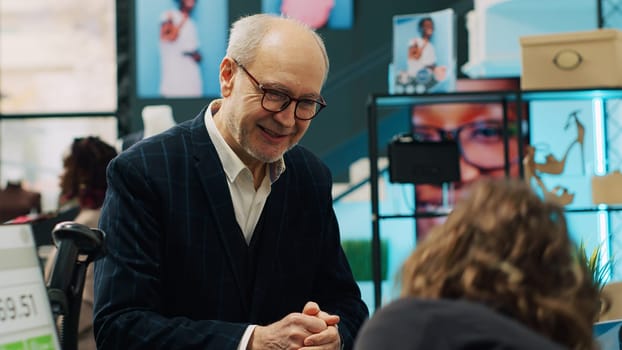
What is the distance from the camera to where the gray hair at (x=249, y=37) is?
1.89 meters

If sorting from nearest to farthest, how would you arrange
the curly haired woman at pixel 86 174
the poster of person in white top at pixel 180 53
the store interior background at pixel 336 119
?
the curly haired woman at pixel 86 174
the store interior background at pixel 336 119
the poster of person in white top at pixel 180 53

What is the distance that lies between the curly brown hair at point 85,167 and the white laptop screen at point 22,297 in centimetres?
246

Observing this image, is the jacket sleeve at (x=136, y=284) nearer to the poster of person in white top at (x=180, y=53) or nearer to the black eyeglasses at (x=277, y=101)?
Answer: the black eyeglasses at (x=277, y=101)

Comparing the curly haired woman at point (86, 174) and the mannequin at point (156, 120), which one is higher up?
the mannequin at point (156, 120)

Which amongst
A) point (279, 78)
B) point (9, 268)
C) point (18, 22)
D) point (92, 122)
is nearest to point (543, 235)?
point (9, 268)

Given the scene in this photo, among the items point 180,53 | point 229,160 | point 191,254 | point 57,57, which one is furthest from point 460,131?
point 191,254

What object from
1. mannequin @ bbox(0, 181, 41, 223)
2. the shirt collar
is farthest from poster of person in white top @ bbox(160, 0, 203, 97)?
the shirt collar

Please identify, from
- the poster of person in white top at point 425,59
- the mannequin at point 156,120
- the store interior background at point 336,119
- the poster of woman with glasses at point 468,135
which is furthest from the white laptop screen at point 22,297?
the store interior background at point 336,119

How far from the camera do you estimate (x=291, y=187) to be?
2027 mm

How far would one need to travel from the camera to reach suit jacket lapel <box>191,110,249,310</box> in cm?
187

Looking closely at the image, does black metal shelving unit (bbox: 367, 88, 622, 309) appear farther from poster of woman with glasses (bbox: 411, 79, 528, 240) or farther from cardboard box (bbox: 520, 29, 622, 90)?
poster of woman with glasses (bbox: 411, 79, 528, 240)

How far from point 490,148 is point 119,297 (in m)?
3.74

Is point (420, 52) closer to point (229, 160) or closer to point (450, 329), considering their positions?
point (229, 160)

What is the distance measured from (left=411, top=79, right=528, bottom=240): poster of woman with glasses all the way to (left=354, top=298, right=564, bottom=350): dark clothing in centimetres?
411
